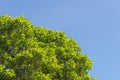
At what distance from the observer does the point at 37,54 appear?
6625 centimetres

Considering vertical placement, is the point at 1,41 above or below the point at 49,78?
above

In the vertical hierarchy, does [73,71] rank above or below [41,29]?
below

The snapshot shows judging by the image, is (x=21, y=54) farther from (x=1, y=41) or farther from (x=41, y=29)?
(x=41, y=29)

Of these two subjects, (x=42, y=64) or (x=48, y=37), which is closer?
(x=42, y=64)

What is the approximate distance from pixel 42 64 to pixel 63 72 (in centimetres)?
534

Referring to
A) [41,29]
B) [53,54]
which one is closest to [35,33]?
[41,29]

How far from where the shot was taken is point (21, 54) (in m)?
66.3

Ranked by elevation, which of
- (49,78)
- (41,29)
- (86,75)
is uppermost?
(41,29)

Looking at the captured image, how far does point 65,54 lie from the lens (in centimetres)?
7331

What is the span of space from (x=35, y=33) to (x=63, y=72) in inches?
282

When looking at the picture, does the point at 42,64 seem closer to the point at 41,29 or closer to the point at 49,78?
the point at 49,78

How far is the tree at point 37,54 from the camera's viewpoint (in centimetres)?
6625

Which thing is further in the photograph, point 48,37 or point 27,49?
point 48,37

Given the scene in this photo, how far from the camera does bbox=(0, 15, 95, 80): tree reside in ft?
217
